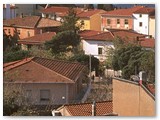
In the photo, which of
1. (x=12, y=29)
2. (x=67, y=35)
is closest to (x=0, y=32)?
(x=12, y=29)

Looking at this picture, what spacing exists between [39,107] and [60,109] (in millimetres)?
174

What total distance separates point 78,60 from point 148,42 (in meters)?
0.60

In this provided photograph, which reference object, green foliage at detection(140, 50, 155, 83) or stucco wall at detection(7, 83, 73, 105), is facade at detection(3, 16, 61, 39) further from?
green foliage at detection(140, 50, 155, 83)

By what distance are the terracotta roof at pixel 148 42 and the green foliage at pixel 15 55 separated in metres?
0.96

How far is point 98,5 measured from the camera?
5.09 metres

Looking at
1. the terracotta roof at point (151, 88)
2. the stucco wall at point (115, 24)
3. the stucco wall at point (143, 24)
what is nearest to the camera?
the terracotta roof at point (151, 88)

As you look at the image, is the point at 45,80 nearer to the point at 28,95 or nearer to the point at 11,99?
the point at 28,95

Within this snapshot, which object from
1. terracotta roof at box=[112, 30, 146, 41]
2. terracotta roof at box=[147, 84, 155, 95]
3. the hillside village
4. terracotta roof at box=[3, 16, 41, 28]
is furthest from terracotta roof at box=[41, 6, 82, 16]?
terracotta roof at box=[147, 84, 155, 95]

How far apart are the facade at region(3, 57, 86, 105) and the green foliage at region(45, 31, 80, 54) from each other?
4.7 inches

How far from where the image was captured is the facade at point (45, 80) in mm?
5098

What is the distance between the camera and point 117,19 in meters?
5.21

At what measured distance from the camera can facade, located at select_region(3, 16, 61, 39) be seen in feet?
17.1

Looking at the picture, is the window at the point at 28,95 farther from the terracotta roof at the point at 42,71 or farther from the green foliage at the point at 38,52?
the green foliage at the point at 38,52

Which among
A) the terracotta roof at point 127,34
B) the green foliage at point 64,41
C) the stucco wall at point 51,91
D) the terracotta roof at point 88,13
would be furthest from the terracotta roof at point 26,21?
the terracotta roof at point 127,34
